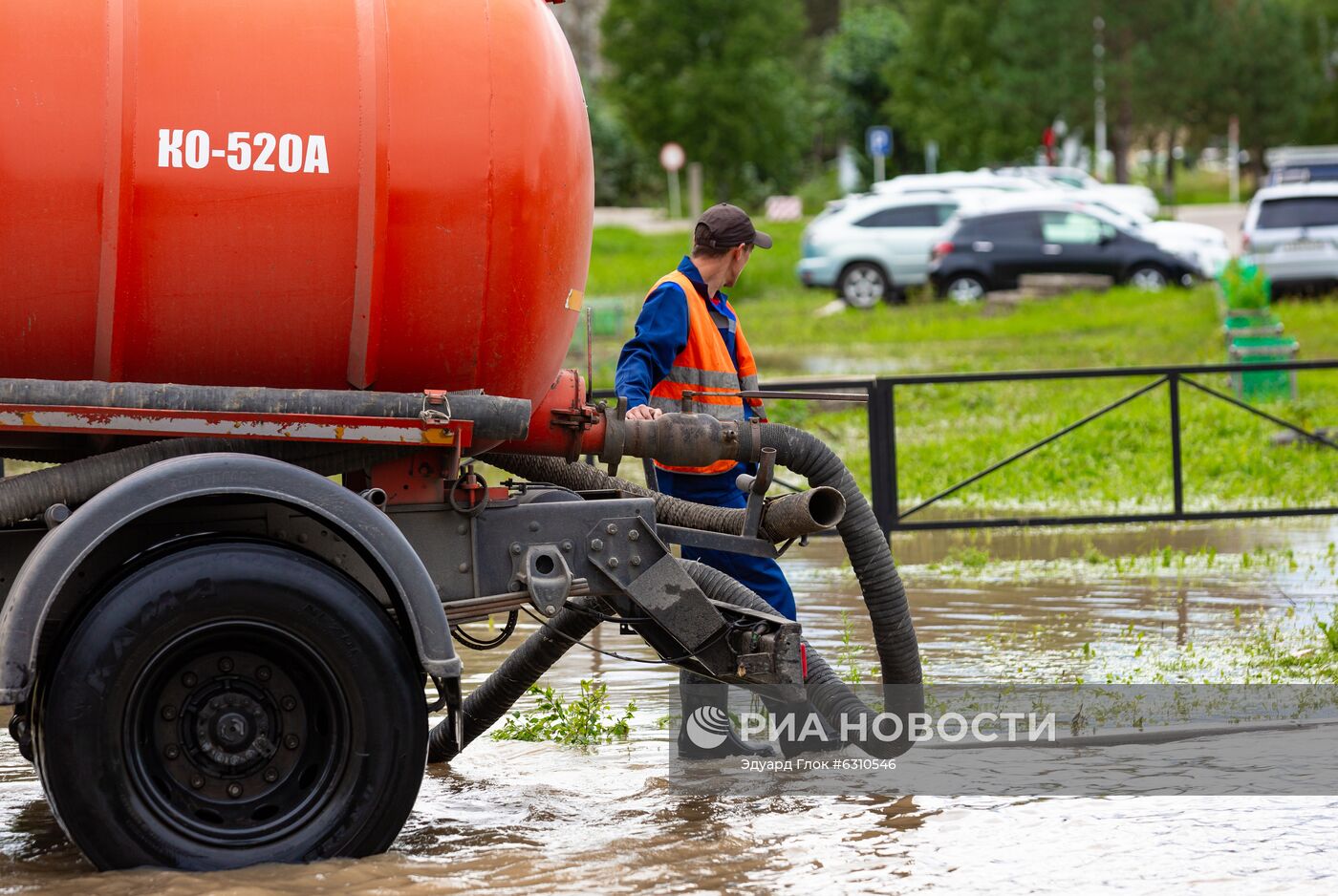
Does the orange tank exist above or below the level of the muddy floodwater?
above

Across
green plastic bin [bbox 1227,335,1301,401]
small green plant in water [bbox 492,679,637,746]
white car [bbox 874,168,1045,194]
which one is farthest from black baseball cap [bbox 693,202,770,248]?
white car [bbox 874,168,1045,194]

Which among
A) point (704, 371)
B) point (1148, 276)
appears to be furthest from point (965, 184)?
point (704, 371)

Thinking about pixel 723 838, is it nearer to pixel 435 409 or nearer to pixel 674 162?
pixel 435 409

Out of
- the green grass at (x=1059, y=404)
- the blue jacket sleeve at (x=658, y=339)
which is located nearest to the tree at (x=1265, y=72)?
the green grass at (x=1059, y=404)

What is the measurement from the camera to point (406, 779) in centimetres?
502

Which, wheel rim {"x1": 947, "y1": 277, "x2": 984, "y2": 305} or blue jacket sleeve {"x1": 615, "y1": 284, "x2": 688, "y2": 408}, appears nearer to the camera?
blue jacket sleeve {"x1": 615, "y1": 284, "x2": 688, "y2": 408}

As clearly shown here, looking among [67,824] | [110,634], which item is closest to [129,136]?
[110,634]

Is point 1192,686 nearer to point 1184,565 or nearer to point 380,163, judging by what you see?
point 1184,565

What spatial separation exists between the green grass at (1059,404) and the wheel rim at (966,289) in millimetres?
713

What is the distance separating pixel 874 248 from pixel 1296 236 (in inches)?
266

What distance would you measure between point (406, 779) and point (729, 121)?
40162 mm

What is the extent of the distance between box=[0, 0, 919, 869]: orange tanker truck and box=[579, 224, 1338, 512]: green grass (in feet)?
25.6

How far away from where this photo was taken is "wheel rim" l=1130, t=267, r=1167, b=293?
27016 millimetres

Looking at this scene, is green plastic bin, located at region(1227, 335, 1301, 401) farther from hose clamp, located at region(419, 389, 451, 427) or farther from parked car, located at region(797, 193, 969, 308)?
parked car, located at region(797, 193, 969, 308)
